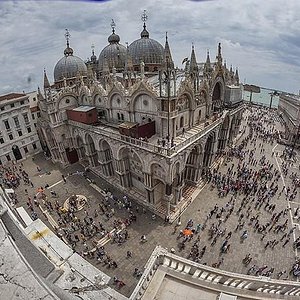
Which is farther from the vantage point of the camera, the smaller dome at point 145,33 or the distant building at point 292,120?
the distant building at point 292,120

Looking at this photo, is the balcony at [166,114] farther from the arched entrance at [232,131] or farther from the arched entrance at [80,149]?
the arched entrance at [232,131]

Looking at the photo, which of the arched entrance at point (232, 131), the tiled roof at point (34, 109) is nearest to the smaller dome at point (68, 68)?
the tiled roof at point (34, 109)

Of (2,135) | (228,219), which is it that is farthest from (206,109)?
(2,135)

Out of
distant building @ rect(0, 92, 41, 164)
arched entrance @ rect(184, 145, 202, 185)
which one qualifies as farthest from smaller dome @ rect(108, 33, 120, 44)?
arched entrance @ rect(184, 145, 202, 185)

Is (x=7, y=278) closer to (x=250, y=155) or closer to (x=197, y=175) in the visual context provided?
(x=197, y=175)

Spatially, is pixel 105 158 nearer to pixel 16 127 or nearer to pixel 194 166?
pixel 194 166

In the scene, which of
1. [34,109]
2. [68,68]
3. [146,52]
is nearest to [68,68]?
[68,68]
